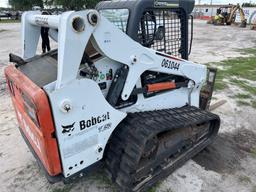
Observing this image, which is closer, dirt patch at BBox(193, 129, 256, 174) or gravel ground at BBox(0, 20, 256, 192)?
gravel ground at BBox(0, 20, 256, 192)

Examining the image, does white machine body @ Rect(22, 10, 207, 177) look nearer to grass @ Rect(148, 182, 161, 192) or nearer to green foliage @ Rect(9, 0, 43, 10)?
grass @ Rect(148, 182, 161, 192)

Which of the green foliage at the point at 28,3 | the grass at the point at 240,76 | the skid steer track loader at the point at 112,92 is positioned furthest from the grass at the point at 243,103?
the green foliage at the point at 28,3

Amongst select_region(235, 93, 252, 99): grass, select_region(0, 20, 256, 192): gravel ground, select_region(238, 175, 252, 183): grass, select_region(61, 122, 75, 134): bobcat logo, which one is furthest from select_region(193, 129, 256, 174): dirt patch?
select_region(61, 122, 75, 134): bobcat logo

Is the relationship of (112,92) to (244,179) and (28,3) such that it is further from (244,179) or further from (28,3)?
(28,3)

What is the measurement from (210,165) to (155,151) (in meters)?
0.95

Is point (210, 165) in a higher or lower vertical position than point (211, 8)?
lower

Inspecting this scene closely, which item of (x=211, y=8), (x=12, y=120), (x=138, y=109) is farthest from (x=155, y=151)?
(x=211, y=8)

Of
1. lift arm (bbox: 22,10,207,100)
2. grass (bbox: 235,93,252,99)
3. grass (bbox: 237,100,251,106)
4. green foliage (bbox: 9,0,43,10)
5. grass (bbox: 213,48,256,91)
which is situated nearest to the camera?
lift arm (bbox: 22,10,207,100)

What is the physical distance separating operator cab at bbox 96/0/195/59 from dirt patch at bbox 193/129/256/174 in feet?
4.73

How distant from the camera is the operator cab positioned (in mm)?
2648

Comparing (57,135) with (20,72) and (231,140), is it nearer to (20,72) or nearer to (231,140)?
(20,72)

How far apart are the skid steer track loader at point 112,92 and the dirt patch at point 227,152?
0.65ft

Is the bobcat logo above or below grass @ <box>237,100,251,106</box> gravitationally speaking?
above

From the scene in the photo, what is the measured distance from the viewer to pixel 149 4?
2686mm
